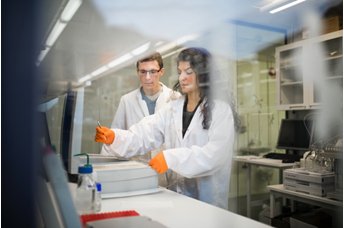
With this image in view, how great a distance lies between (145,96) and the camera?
3.94 ft

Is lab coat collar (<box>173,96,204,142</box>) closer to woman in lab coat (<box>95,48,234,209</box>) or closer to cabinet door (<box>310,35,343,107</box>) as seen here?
woman in lab coat (<box>95,48,234,209</box>)

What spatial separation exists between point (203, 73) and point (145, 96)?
266 mm

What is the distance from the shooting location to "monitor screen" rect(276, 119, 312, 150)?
55.4 inches

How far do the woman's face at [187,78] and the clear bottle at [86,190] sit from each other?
0.49 m

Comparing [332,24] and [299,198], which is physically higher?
[332,24]

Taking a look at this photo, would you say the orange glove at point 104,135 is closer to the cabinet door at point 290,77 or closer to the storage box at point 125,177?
the storage box at point 125,177

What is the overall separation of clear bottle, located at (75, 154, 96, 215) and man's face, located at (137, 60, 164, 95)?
0.38 meters

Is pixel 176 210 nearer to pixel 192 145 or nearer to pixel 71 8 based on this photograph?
pixel 192 145

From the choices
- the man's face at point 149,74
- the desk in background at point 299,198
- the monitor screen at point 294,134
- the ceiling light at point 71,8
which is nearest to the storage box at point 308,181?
the desk in background at point 299,198

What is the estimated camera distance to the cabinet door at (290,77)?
55.6 inches

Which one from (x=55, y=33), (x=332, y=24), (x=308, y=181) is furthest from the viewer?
(x=308, y=181)

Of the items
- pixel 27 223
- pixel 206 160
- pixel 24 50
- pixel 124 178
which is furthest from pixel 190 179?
pixel 24 50

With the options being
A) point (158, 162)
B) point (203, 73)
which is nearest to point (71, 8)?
point (203, 73)

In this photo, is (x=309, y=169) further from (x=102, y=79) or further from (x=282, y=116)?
(x=102, y=79)
